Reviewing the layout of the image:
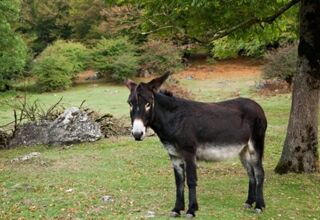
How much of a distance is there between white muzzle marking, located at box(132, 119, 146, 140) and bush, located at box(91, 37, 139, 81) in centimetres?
3033

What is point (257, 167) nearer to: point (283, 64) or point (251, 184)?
point (251, 184)

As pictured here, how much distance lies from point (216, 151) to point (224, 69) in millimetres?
35786

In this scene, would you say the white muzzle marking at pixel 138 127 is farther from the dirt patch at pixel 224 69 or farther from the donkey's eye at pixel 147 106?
the dirt patch at pixel 224 69

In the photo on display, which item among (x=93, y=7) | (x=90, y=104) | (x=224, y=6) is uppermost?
(x=93, y=7)

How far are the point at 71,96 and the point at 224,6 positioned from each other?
23.7 metres

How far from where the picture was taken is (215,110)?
297 inches

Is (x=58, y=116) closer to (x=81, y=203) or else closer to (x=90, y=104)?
(x=81, y=203)

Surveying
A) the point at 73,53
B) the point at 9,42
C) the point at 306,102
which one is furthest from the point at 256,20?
the point at 73,53

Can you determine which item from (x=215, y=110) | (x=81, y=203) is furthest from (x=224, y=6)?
(x=81, y=203)

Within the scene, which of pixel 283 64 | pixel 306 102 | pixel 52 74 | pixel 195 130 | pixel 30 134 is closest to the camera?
pixel 195 130

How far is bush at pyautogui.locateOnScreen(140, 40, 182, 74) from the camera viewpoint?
38.2 m

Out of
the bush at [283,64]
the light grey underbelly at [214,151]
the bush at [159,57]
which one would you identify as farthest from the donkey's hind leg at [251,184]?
the bush at [159,57]

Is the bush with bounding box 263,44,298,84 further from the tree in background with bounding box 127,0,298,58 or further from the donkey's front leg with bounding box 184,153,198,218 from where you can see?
the donkey's front leg with bounding box 184,153,198,218

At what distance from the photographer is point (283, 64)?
95.1ft
